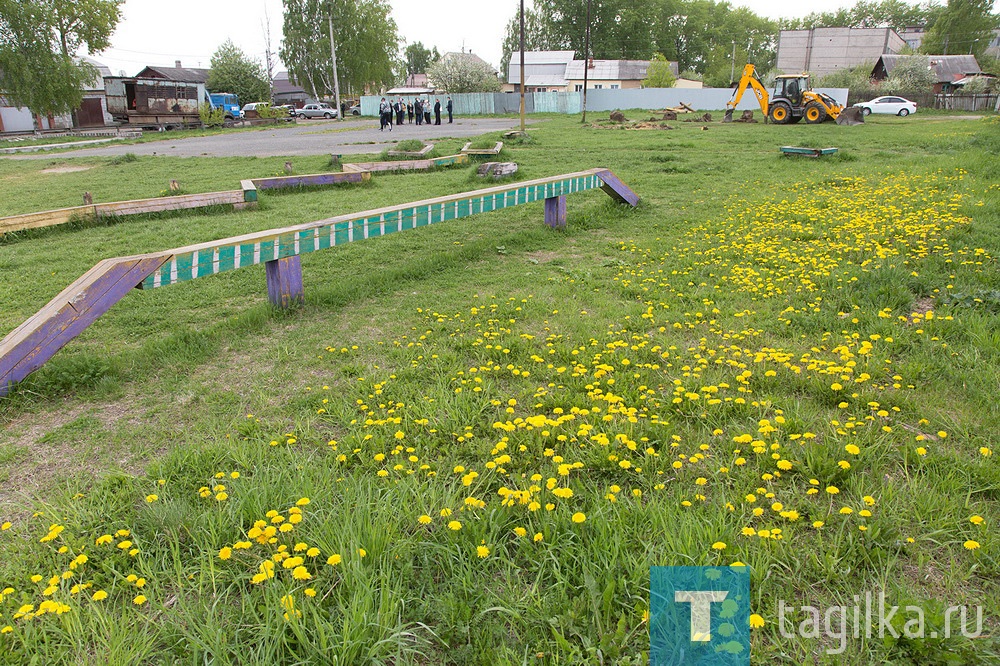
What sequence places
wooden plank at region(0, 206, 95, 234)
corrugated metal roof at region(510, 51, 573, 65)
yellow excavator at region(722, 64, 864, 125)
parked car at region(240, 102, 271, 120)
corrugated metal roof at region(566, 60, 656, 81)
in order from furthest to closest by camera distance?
corrugated metal roof at region(510, 51, 573, 65) → corrugated metal roof at region(566, 60, 656, 81) → parked car at region(240, 102, 271, 120) → yellow excavator at region(722, 64, 864, 125) → wooden plank at region(0, 206, 95, 234)

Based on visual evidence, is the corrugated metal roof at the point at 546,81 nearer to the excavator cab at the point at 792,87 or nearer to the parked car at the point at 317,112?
the parked car at the point at 317,112

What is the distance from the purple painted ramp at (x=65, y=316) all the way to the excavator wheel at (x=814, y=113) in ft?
104

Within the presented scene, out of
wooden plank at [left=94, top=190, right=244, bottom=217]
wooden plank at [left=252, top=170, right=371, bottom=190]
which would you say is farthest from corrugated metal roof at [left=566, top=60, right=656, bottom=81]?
wooden plank at [left=94, top=190, right=244, bottom=217]

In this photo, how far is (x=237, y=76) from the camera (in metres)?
61.8

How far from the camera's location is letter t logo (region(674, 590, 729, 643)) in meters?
1.94

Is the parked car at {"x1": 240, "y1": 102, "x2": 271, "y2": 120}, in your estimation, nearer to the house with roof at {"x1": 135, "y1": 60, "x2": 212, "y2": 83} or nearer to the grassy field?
the house with roof at {"x1": 135, "y1": 60, "x2": 212, "y2": 83}

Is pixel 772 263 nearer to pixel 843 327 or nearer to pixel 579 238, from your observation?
pixel 843 327

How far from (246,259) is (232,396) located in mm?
1601

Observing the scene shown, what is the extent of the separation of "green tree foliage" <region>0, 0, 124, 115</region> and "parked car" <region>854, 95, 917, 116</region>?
49500 mm

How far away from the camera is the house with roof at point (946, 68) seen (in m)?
56.8

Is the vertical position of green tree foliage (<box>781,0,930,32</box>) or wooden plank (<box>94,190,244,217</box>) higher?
green tree foliage (<box>781,0,930,32</box>)

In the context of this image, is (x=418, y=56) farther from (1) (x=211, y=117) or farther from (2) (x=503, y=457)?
(2) (x=503, y=457)

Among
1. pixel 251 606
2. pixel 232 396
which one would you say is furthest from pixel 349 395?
pixel 251 606

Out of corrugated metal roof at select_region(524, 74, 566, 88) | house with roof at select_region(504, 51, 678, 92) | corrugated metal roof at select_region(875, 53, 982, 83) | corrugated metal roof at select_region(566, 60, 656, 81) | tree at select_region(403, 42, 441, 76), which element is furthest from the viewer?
tree at select_region(403, 42, 441, 76)
